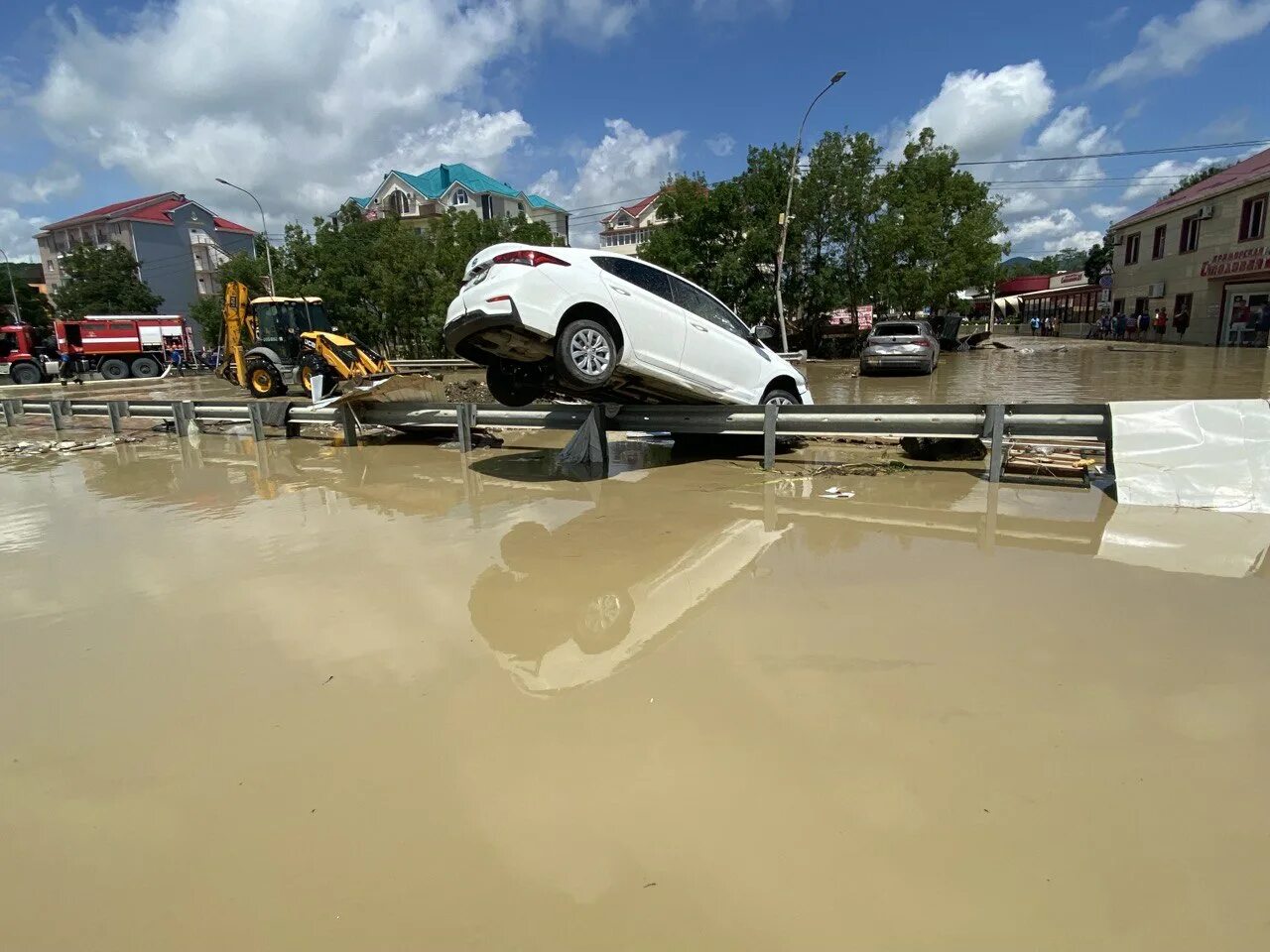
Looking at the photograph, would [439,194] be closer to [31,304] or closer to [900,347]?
[31,304]

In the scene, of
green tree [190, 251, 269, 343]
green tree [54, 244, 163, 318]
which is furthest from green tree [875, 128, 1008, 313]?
green tree [54, 244, 163, 318]

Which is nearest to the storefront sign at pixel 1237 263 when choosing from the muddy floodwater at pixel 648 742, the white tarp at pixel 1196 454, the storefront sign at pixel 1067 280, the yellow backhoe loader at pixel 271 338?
the white tarp at pixel 1196 454

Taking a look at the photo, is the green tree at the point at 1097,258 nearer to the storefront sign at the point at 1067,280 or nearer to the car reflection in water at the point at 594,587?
the storefront sign at the point at 1067,280

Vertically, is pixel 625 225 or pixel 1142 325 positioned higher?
pixel 625 225

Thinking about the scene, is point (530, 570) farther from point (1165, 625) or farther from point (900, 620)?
point (1165, 625)

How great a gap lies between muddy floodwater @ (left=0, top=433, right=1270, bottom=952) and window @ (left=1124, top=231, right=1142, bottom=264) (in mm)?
37092

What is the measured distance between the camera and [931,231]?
2934 cm

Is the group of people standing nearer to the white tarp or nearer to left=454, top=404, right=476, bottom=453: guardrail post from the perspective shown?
the white tarp

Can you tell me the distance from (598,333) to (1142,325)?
1393 inches

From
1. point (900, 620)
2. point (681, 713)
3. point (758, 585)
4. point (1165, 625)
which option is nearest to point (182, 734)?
point (681, 713)

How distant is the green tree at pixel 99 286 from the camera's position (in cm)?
5050

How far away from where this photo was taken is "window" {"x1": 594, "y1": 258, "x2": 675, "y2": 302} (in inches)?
279

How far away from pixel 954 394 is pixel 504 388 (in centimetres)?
1095

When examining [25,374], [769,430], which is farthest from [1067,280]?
[25,374]
